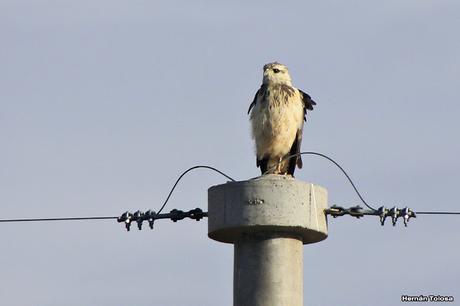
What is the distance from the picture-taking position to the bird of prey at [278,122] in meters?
17.0

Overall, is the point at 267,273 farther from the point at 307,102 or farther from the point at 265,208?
the point at 307,102

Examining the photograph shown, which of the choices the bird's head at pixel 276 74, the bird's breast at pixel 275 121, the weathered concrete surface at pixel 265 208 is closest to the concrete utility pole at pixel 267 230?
the weathered concrete surface at pixel 265 208

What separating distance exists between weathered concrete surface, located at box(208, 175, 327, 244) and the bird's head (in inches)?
182

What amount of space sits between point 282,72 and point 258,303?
581 cm

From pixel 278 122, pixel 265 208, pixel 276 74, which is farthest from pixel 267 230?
pixel 276 74

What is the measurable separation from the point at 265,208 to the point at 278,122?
13.9 feet

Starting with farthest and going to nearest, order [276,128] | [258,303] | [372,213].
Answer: [276,128] < [372,213] < [258,303]

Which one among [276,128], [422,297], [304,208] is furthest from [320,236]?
[276,128]

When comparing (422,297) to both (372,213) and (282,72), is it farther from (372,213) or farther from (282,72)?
(282,72)

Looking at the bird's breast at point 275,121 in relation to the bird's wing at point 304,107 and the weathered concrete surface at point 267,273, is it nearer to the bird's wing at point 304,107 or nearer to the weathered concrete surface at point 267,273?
the bird's wing at point 304,107

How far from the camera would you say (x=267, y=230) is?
13.0m

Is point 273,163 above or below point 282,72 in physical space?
below

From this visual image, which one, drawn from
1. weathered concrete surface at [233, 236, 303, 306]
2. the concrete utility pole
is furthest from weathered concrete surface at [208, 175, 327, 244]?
weathered concrete surface at [233, 236, 303, 306]

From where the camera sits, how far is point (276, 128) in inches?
670
